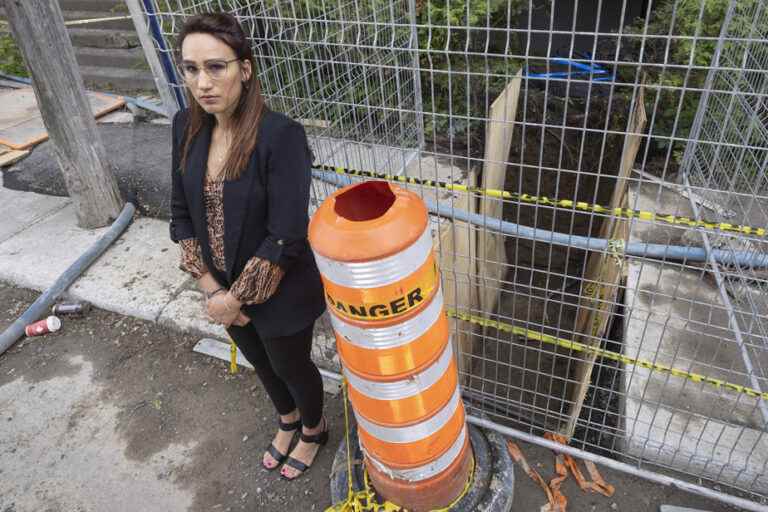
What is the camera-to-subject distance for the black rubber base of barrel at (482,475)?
8.10ft

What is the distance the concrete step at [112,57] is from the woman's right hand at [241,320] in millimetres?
7177

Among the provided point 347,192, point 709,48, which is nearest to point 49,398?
point 347,192

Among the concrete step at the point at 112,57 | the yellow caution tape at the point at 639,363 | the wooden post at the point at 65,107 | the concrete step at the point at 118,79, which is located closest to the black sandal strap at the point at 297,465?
Result: the yellow caution tape at the point at 639,363

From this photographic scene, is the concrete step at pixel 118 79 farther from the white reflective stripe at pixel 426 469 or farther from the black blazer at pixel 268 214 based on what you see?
the white reflective stripe at pixel 426 469

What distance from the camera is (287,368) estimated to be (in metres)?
2.46

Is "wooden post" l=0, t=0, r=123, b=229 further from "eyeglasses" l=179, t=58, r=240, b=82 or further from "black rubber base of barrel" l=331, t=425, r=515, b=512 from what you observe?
"black rubber base of barrel" l=331, t=425, r=515, b=512

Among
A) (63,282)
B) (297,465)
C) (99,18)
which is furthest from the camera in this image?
(99,18)

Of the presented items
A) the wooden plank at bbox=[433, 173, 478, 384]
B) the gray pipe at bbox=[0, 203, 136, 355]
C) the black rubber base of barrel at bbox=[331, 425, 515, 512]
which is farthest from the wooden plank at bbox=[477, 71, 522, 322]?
the gray pipe at bbox=[0, 203, 136, 355]

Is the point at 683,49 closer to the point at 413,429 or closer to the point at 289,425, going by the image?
the point at 413,429

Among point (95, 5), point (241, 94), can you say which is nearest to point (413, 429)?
point (241, 94)

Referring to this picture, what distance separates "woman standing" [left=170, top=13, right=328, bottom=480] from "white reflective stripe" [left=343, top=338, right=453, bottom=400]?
1.44 ft

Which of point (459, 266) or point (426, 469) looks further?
point (459, 266)

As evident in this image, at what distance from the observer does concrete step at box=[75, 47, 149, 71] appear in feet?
27.1

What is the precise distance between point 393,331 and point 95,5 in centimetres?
934
